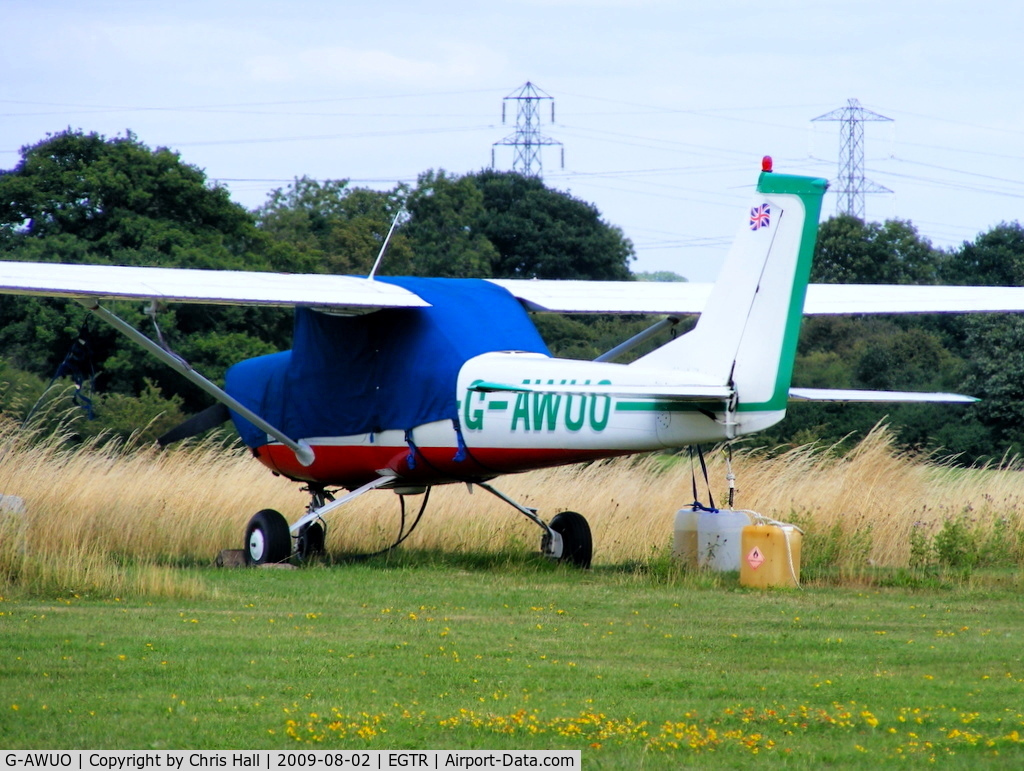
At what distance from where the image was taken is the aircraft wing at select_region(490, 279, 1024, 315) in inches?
533

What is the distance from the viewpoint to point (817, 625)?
9508mm

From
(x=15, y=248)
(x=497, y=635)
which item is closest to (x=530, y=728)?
(x=497, y=635)

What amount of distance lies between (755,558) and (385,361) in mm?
4055

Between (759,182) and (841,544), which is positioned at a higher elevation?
(759,182)

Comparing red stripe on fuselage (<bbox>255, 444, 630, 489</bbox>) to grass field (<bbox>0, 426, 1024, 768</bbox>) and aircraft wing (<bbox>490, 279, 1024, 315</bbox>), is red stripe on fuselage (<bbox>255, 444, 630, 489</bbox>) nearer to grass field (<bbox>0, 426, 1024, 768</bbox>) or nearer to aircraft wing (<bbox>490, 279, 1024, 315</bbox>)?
grass field (<bbox>0, 426, 1024, 768</bbox>)

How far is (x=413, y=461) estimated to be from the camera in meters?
13.2

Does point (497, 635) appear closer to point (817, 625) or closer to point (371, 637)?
point (371, 637)

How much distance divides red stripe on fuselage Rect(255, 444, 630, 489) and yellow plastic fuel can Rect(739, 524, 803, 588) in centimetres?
125

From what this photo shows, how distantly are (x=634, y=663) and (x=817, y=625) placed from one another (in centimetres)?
200

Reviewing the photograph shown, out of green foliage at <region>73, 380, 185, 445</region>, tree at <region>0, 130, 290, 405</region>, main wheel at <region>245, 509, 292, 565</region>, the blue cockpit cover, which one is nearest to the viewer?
the blue cockpit cover

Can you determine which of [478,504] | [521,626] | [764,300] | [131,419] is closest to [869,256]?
[131,419]

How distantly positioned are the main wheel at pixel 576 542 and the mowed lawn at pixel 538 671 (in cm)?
184

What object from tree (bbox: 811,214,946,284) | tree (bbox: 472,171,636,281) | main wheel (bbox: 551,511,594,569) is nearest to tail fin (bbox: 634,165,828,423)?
main wheel (bbox: 551,511,594,569)

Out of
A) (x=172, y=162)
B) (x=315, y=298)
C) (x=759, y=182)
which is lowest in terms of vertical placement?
(x=315, y=298)
